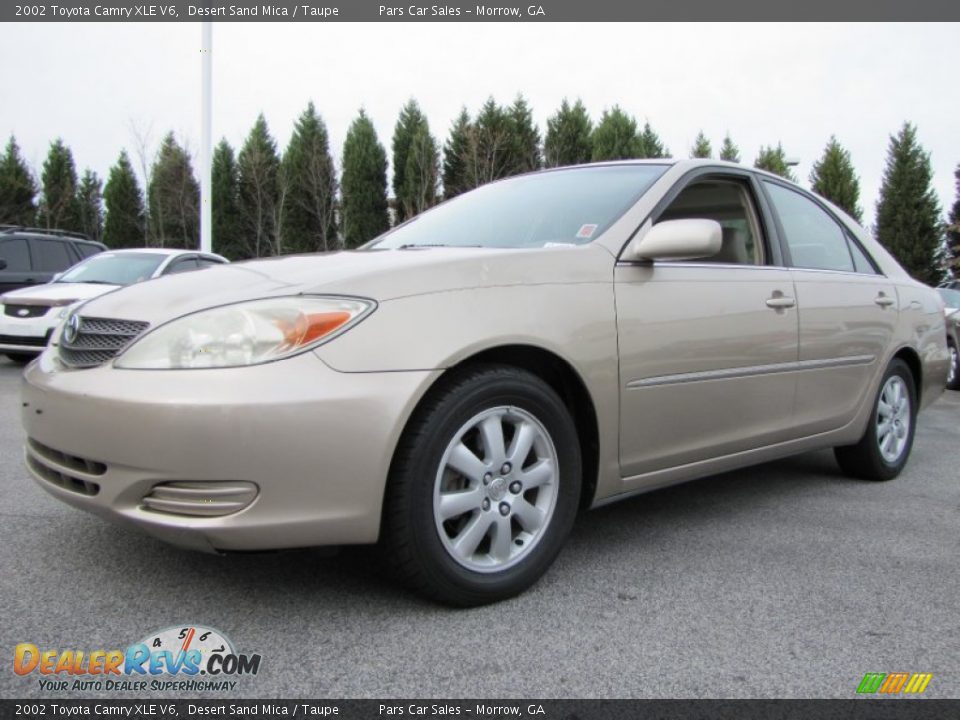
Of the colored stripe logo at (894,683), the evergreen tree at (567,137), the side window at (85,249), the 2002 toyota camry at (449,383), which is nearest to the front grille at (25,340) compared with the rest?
the side window at (85,249)

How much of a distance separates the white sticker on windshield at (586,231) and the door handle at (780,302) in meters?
0.90

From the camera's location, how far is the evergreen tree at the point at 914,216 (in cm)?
2909

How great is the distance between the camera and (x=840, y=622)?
7.25 feet

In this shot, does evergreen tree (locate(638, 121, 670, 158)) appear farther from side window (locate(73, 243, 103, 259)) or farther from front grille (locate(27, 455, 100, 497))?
front grille (locate(27, 455, 100, 497))

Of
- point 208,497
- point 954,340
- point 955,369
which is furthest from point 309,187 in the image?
point 208,497

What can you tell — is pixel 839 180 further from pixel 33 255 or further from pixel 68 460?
pixel 68 460

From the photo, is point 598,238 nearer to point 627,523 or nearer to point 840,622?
point 627,523

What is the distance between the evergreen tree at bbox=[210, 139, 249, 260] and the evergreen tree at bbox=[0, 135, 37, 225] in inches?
272

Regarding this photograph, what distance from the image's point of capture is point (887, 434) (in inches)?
160

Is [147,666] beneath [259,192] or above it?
beneath

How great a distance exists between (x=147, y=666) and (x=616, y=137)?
1049 inches

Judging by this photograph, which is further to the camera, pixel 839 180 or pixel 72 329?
pixel 839 180

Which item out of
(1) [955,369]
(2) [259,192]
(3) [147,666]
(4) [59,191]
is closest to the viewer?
(3) [147,666]

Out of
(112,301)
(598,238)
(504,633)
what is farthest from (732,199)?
(112,301)
